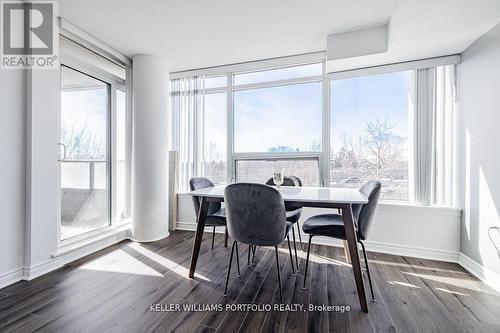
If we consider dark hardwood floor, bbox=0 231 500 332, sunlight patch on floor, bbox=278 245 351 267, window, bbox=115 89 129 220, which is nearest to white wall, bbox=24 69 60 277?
dark hardwood floor, bbox=0 231 500 332

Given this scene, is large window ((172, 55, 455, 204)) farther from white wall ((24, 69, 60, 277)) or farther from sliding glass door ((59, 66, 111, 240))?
white wall ((24, 69, 60, 277))

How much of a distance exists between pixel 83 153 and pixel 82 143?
128 millimetres

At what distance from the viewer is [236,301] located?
1.80m

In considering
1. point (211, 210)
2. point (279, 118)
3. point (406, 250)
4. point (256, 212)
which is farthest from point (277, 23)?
point (406, 250)

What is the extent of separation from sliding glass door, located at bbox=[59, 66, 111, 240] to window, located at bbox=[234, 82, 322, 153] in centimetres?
192

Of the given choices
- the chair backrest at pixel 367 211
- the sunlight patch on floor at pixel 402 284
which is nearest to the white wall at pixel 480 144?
the sunlight patch on floor at pixel 402 284

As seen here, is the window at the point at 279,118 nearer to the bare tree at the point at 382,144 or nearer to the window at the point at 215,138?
the window at the point at 215,138

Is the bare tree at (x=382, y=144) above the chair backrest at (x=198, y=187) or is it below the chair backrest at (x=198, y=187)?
above

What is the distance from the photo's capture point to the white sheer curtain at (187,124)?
149 inches

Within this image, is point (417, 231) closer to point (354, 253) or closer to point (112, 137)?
point (354, 253)

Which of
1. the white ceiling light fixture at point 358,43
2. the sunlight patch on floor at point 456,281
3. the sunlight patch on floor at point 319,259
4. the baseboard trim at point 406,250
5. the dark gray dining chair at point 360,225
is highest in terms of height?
the white ceiling light fixture at point 358,43

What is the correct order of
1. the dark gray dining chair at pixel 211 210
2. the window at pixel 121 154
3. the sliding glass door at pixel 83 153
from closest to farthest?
the dark gray dining chair at pixel 211 210, the sliding glass door at pixel 83 153, the window at pixel 121 154

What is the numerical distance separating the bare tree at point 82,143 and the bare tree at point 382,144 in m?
3.68

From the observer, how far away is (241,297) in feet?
6.08
